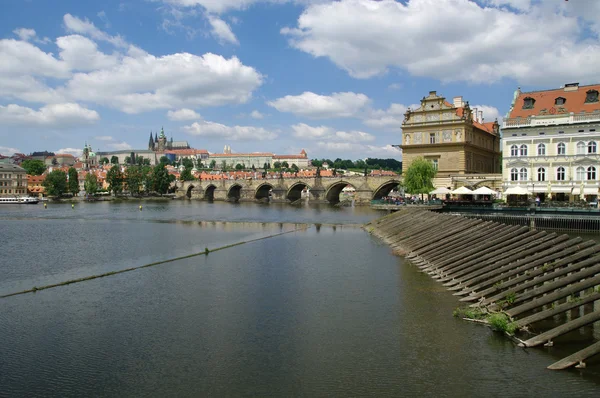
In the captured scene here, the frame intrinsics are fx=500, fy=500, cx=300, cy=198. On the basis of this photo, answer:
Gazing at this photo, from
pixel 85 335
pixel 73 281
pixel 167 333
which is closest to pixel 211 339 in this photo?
pixel 167 333

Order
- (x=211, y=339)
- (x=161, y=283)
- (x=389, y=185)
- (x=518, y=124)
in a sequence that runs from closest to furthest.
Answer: (x=211, y=339)
(x=161, y=283)
(x=518, y=124)
(x=389, y=185)

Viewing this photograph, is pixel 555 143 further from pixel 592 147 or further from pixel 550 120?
pixel 592 147

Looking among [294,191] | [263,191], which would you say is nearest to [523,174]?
[294,191]

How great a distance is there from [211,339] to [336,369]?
406 cm

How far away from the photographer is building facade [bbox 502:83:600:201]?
49.7 meters

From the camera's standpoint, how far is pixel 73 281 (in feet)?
72.6

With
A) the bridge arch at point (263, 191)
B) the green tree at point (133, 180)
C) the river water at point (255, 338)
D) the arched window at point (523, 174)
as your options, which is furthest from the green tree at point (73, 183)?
the river water at point (255, 338)

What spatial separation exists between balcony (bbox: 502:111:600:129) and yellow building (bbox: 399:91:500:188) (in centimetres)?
1334

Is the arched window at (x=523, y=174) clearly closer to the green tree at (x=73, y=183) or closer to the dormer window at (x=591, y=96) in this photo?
the dormer window at (x=591, y=96)

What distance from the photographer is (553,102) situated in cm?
5466

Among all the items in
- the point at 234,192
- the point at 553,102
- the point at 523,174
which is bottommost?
the point at 234,192

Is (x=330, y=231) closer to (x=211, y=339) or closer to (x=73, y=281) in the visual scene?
(x=73, y=281)

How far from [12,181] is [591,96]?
14059 centimetres

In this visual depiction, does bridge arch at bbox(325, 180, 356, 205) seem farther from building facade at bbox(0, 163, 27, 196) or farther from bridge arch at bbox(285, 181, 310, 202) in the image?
building facade at bbox(0, 163, 27, 196)
